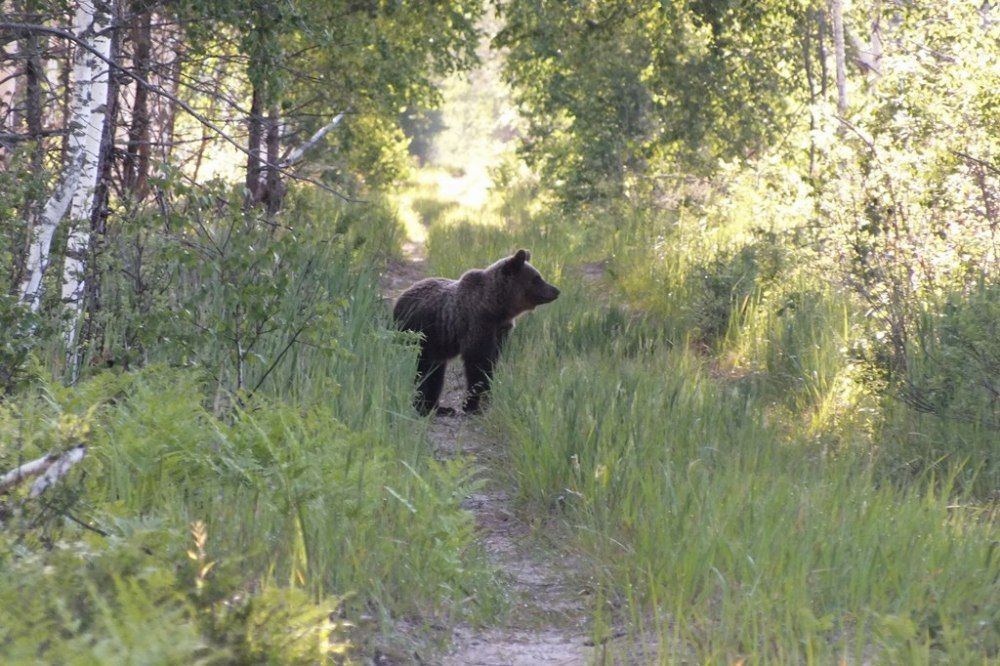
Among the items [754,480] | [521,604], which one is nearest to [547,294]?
[754,480]

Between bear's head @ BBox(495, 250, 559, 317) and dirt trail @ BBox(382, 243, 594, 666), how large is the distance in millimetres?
2519

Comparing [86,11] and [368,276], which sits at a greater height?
[86,11]

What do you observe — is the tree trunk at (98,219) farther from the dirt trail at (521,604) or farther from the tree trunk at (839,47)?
the tree trunk at (839,47)

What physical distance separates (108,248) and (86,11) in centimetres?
138

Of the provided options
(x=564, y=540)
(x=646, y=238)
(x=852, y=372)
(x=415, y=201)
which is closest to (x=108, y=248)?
(x=564, y=540)

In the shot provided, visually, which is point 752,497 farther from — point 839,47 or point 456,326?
point 839,47

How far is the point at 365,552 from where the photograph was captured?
3947mm

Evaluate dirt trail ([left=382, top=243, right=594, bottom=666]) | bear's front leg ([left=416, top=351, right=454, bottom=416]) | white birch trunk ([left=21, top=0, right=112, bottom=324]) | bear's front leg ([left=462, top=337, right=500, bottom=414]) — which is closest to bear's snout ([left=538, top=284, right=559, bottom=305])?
bear's front leg ([left=462, top=337, right=500, bottom=414])

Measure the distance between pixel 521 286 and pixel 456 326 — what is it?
0.87 meters

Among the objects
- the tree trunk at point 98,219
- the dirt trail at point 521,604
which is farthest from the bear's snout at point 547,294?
Result: the tree trunk at point 98,219

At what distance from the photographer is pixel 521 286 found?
Result: 9.06 metres

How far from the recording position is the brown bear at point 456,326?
332 inches

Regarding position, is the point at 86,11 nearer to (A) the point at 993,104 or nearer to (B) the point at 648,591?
(B) the point at 648,591

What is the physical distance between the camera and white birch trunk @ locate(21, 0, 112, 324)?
612cm
